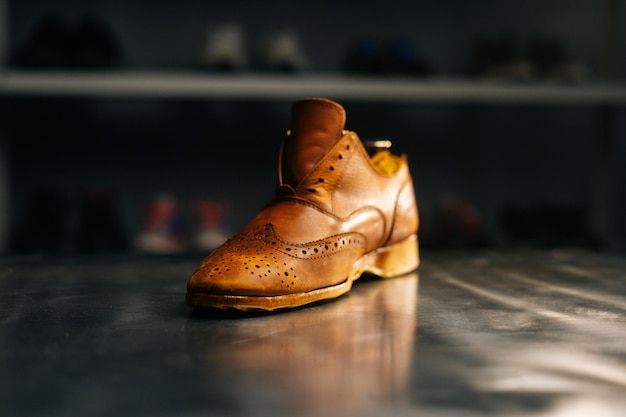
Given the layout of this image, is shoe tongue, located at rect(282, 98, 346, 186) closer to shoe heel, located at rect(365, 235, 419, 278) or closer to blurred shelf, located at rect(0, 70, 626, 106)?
shoe heel, located at rect(365, 235, 419, 278)

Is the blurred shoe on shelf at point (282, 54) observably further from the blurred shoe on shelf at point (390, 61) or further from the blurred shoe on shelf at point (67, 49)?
the blurred shoe on shelf at point (67, 49)

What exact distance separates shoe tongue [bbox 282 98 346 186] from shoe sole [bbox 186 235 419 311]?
137 millimetres

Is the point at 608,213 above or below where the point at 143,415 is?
below

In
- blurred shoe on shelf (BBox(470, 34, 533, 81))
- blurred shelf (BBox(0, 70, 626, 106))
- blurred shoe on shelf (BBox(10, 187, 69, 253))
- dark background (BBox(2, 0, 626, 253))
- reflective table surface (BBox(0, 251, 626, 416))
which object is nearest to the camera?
reflective table surface (BBox(0, 251, 626, 416))

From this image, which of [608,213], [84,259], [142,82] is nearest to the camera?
[84,259]

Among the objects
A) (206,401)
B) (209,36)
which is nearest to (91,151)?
(209,36)

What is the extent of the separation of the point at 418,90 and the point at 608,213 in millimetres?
897

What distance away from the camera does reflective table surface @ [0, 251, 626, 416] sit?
45cm

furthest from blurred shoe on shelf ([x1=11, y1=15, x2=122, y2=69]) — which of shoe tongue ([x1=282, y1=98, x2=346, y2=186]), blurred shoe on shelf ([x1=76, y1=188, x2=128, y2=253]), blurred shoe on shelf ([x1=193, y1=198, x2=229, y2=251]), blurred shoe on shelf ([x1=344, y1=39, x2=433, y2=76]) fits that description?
shoe tongue ([x1=282, y1=98, x2=346, y2=186])

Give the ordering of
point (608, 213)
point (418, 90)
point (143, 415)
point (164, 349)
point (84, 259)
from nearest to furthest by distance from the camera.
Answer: point (143, 415) < point (164, 349) < point (84, 259) < point (418, 90) < point (608, 213)

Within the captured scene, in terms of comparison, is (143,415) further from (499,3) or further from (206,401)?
(499,3)

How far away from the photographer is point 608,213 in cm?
232

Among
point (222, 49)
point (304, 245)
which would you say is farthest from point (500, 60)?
point (304, 245)

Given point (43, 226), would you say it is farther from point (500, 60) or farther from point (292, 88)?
point (500, 60)
